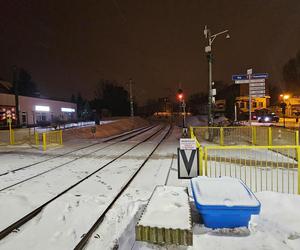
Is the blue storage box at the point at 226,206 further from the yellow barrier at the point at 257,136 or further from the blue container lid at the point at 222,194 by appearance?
the yellow barrier at the point at 257,136

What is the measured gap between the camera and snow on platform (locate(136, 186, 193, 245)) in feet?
12.2

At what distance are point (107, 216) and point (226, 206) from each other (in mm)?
2479

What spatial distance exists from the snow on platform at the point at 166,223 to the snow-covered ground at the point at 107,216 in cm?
23

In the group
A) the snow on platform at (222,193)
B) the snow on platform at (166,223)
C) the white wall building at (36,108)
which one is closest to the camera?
the snow on platform at (166,223)

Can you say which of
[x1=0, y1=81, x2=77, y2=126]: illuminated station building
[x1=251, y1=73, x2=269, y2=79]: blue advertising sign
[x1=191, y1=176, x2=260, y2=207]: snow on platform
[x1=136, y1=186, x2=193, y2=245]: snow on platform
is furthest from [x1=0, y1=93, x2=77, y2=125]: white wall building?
[x1=136, y1=186, x2=193, y2=245]: snow on platform

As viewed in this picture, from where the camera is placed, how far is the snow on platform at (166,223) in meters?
3.71

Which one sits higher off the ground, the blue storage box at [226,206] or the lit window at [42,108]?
the lit window at [42,108]

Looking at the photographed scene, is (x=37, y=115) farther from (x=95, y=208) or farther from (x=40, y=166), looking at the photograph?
(x=95, y=208)

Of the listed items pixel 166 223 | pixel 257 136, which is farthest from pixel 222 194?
pixel 257 136

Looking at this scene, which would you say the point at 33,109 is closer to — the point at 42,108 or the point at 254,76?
the point at 42,108

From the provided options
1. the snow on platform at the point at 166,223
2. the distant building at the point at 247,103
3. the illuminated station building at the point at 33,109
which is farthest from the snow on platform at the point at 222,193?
the distant building at the point at 247,103

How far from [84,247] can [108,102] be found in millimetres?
86695

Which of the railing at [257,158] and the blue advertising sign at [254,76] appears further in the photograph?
the blue advertising sign at [254,76]

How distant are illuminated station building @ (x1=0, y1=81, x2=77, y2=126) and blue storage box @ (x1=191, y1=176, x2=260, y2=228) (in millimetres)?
34460
